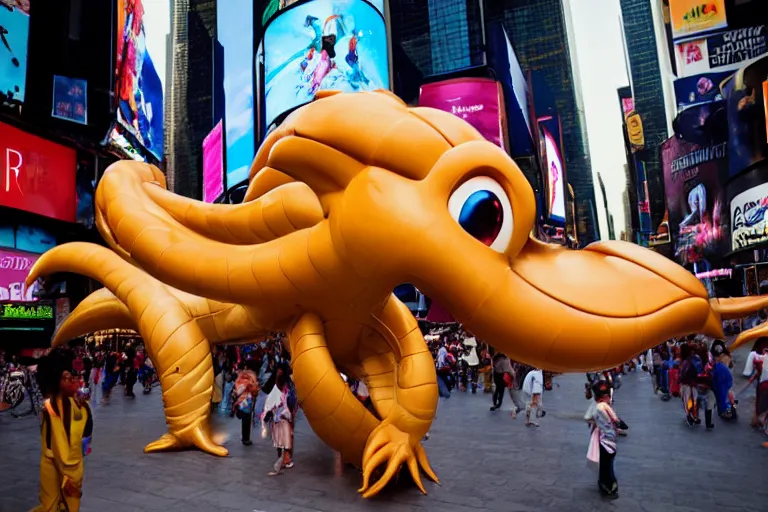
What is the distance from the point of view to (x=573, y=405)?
12047 mm

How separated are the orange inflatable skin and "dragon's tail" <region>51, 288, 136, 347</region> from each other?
1.36 meters

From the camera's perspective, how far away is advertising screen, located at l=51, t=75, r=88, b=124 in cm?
2147

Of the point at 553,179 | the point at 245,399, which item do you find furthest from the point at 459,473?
the point at 553,179

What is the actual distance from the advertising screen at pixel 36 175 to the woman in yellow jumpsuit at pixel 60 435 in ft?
58.0

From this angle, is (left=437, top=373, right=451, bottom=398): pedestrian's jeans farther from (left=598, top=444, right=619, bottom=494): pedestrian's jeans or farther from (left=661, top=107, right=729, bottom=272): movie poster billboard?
(left=661, top=107, right=729, bottom=272): movie poster billboard

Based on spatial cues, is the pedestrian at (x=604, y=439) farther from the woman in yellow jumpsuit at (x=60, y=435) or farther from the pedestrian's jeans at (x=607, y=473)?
the woman in yellow jumpsuit at (x=60, y=435)

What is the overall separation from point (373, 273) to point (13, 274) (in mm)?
19032

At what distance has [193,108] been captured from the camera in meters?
70.0

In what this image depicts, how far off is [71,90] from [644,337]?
23.9 meters

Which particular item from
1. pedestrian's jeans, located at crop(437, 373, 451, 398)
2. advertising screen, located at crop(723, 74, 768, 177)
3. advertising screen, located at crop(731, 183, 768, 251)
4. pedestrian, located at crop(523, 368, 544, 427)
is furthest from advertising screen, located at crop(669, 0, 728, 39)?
pedestrian, located at crop(523, 368, 544, 427)

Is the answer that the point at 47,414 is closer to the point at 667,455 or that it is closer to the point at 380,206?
the point at 380,206

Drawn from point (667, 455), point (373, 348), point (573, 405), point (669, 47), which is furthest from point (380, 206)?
point (669, 47)

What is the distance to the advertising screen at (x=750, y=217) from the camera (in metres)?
27.2

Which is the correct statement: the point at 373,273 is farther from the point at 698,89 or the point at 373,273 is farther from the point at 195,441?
the point at 698,89
